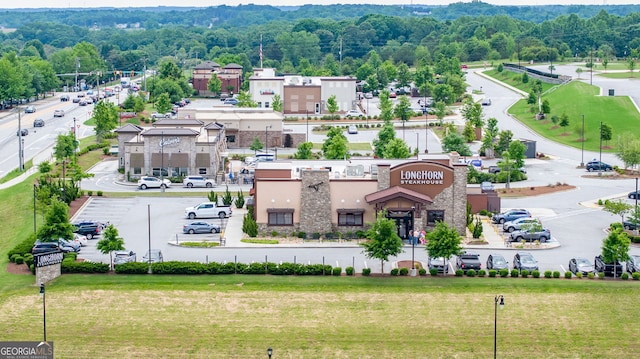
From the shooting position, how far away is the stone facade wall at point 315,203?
76.4m

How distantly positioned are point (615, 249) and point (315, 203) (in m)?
22.4

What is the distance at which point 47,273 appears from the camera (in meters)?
64.4

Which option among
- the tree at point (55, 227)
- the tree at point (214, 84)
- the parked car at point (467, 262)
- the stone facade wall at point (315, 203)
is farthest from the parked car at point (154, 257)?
the tree at point (214, 84)

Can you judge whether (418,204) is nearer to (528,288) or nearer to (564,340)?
(528,288)

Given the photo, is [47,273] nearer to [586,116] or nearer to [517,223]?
[517,223]

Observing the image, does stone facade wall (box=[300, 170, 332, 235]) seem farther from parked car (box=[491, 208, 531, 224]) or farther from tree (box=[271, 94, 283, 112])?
tree (box=[271, 94, 283, 112])

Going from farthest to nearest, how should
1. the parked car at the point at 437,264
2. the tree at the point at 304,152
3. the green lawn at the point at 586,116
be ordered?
1. the green lawn at the point at 586,116
2. the tree at the point at 304,152
3. the parked car at the point at 437,264

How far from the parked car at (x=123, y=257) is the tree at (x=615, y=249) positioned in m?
31.1

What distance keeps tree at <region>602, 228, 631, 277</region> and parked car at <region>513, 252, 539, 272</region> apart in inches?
178

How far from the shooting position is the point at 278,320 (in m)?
58.5

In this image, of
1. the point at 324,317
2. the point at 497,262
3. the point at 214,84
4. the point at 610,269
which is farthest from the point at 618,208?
the point at 214,84

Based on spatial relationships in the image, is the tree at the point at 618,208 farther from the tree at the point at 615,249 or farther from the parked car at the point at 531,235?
the tree at the point at 615,249

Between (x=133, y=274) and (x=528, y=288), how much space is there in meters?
25.2

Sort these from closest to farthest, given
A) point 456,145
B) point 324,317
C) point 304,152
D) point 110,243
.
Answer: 1. point 324,317
2. point 110,243
3. point 304,152
4. point 456,145
